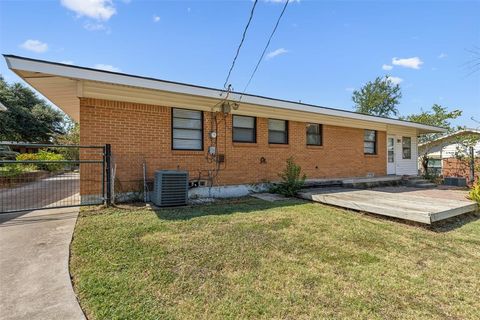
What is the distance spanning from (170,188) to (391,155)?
40.1ft

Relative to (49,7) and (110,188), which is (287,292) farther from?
(49,7)

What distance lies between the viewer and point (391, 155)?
1336cm

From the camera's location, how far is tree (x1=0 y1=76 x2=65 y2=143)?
2293 cm

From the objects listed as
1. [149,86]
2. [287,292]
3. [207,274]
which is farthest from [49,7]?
[287,292]

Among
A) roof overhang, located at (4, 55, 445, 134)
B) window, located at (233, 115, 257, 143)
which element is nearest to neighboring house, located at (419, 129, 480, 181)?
roof overhang, located at (4, 55, 445, 134)

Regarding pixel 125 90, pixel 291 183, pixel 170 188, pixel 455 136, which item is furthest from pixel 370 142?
pixel 125 90

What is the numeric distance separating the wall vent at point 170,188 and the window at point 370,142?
9.43m

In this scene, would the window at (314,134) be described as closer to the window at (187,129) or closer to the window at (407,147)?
the window at (187,129)

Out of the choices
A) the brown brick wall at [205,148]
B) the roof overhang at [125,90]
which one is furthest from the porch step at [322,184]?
the roof overhang at [125,90]

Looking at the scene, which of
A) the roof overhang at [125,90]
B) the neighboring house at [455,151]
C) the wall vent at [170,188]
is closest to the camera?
the roof overhang at [125,90]

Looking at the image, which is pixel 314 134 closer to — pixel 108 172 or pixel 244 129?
pixel 244 129

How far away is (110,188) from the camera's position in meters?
6.04

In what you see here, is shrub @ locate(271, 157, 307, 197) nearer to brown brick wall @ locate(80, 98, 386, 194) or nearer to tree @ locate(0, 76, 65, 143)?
brown brick wall @ locate(80, 98, 386, 194)

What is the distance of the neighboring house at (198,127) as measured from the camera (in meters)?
6.10
